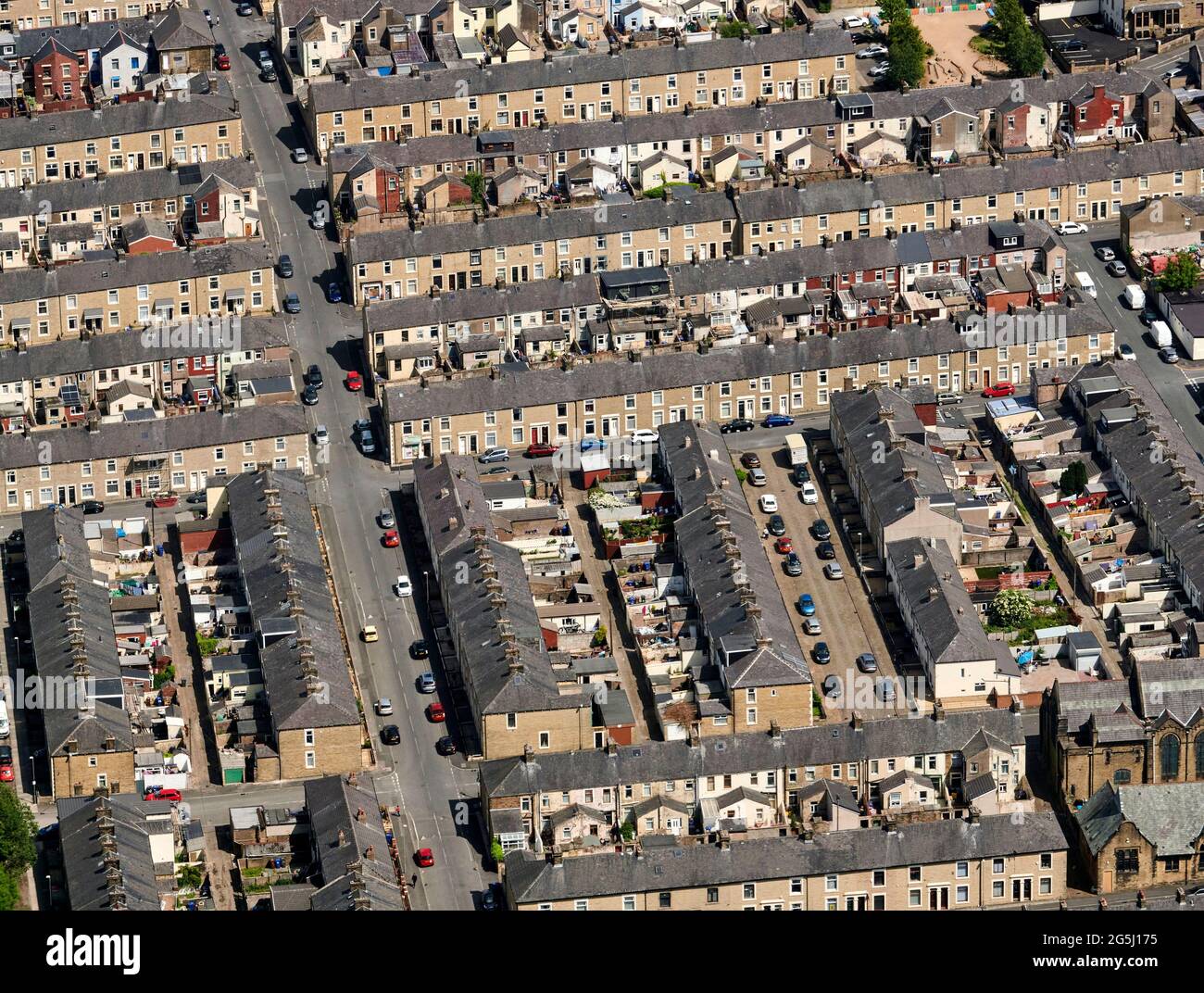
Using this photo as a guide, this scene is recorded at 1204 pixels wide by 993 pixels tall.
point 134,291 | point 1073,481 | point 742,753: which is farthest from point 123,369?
point 1073,481

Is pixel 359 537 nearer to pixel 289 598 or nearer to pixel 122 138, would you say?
pixel 289 598

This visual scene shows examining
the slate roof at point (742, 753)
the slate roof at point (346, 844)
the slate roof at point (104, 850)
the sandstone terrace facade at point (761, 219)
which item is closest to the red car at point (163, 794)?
the slate roof at point (104, 850)

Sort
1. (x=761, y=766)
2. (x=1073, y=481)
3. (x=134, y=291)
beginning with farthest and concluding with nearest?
(x=134, y=291)
(x=1073, y=481)
(x=761, y=766)

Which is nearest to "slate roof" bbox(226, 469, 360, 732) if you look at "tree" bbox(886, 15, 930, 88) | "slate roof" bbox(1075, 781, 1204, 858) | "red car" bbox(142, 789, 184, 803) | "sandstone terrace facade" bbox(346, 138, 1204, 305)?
"red car" bbox(142, 789, 184, 803)

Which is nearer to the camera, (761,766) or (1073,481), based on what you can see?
(761,766)

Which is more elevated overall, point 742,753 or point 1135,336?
point 1135,336

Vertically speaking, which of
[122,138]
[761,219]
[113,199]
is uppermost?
[122,138]

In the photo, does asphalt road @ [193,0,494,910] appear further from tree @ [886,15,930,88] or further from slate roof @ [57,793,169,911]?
tree @ [886,15,930,88]
